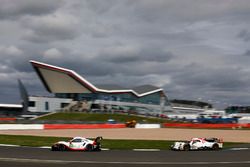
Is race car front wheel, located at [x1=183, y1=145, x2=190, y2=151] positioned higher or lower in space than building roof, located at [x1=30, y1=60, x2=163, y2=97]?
lower

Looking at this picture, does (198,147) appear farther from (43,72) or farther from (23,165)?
(43,72)

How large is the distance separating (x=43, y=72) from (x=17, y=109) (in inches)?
793

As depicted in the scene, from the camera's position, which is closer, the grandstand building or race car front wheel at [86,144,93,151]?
race car front wheel at [86,144,93,151]

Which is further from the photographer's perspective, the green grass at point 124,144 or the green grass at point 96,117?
the green grass at point 96,117

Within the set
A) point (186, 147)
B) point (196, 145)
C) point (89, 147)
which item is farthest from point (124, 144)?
point (196, 145)

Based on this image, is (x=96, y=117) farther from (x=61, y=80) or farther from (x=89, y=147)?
(x=89, y=147)

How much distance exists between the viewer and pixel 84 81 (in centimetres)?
17488

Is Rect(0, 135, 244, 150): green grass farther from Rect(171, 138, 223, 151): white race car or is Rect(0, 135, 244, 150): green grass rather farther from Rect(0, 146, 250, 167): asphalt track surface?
Rect(0, 146, 250, 167): asphalt track surface

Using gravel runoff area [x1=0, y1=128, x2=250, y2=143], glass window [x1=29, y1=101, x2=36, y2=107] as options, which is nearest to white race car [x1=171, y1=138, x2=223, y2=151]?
gravel runoff area [x1=0, y1=128, x2=250, y2=143]

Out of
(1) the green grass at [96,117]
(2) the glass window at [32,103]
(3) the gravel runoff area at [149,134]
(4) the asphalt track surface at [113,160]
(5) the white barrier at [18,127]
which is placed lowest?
(4) the asphalt track surface at [113,160]

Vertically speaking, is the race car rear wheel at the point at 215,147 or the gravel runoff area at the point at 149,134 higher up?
the gravel runoff area at the point at 149,134

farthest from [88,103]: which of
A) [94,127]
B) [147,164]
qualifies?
[147,164]

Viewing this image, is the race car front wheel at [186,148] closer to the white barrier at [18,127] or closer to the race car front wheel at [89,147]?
the race car front wheel at [89,147]

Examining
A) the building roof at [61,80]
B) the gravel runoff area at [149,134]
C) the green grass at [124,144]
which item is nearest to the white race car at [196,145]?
the green grass at [124,144]
